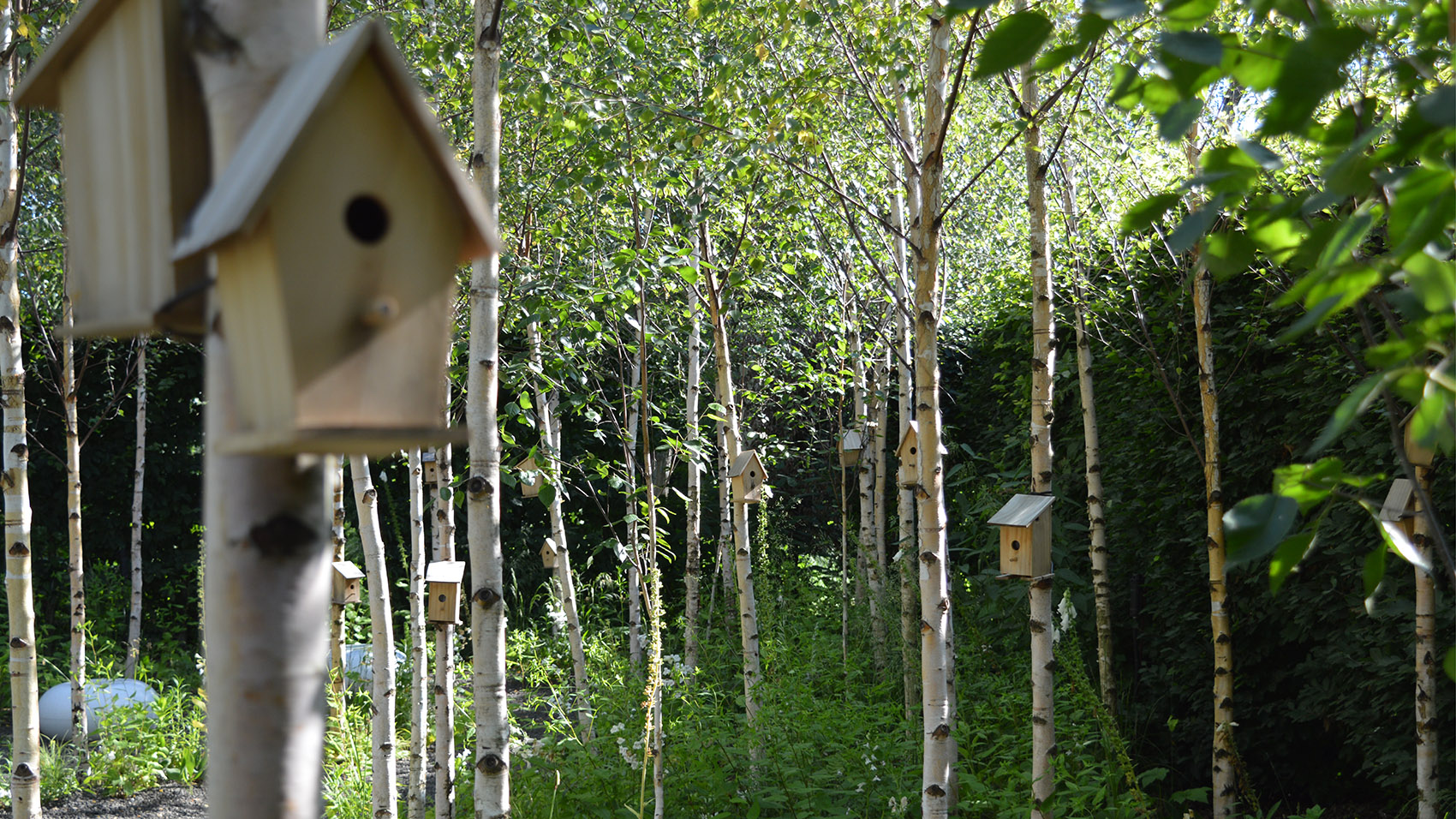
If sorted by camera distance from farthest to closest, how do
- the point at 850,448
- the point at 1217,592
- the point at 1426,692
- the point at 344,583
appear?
the point at 850,448
the point at 344,583
the point at 1217,592
the point at 1426,692

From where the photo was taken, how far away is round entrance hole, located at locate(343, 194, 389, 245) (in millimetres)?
974

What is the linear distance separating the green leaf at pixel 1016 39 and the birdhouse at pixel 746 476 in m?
4.62

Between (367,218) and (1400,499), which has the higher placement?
(367,218)

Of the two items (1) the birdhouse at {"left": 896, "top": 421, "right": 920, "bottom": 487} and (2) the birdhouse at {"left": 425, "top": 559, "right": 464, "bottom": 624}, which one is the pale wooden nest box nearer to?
(1) the birdhouse at {"left": 896, "top": 421, "right": 920, "bottom": 487}

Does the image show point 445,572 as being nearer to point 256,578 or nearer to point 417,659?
point 417,659

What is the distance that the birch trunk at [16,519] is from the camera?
11.4 ft

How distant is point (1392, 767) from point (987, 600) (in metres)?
2.29

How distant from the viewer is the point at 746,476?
Result: 578cm

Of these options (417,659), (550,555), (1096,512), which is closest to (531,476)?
(417,659)

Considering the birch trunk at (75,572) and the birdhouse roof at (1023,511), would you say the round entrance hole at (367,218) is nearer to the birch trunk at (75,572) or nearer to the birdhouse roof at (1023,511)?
the birdhouse roof at (1023,511)

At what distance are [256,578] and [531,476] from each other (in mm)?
3294

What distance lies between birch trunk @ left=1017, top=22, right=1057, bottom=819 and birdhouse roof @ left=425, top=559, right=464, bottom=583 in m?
2.52

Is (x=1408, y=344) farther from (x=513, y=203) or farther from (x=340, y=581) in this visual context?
(x=340, y=581)

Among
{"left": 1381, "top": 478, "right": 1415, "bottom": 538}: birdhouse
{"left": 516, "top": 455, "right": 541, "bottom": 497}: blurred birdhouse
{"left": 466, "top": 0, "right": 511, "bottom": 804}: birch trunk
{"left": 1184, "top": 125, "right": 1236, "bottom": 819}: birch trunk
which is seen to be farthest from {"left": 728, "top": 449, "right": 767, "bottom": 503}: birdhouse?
{"left": 1381, "top": 478, "right": 1415, "bottom": 538}: birdhouse
